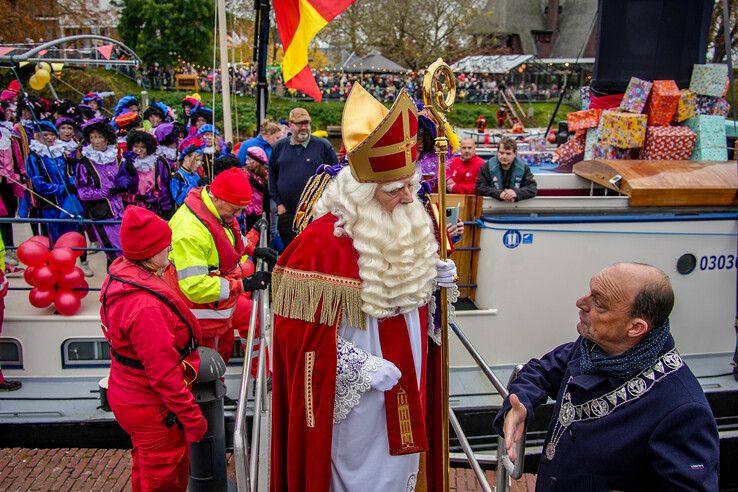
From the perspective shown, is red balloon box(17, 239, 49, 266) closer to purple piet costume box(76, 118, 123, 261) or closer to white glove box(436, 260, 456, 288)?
purple piet costume box(76, 118, 123, 261)

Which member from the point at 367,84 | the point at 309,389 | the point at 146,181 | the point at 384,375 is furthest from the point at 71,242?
the point at 367,84

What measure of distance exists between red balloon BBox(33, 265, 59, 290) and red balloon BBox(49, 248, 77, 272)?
0.14 feet

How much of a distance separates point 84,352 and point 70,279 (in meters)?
0.62

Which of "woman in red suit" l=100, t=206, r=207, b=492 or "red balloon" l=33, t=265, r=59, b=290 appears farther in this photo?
"red balloon" l=33, t=265, r=59, b=290

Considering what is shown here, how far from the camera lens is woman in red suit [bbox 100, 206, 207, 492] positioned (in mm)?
3090

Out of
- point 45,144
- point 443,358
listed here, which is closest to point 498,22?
point 45,144

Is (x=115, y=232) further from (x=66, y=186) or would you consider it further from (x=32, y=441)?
(x=32, y=441)

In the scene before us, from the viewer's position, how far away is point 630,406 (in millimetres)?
2010

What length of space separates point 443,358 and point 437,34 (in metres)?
28.9

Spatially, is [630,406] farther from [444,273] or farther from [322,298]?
[322,298]

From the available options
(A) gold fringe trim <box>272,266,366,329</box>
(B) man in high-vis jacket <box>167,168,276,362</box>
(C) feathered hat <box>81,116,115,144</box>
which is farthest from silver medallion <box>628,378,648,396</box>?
(C) feathered hat <box>81,116,115,144</box>

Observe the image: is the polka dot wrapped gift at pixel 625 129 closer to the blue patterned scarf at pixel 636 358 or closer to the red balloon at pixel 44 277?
the blue patterned scarf at pixel 636 358

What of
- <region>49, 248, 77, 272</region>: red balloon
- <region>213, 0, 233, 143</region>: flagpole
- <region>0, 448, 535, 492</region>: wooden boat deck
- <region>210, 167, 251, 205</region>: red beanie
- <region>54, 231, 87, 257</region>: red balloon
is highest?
<region>213, 0, 233, 143</region>: flagpole

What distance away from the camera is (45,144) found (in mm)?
7273
